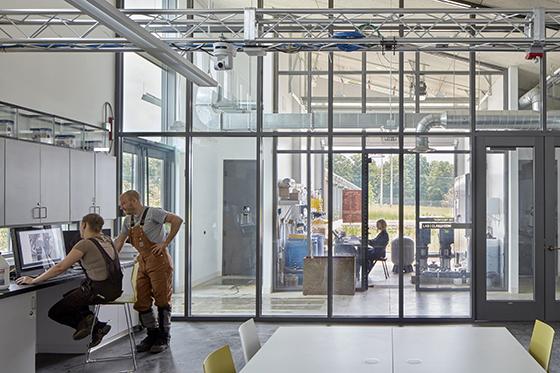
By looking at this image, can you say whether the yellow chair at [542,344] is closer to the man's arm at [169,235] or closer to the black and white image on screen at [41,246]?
the man's arm at [169,235]

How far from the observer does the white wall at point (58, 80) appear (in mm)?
5762

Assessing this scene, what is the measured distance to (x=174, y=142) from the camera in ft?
26.7

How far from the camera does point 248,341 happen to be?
12.0 feet

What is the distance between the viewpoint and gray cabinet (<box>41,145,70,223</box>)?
5609 mm

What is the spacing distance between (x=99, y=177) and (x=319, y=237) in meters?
2.76

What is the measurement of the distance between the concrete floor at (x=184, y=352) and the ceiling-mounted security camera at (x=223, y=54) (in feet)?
8.65

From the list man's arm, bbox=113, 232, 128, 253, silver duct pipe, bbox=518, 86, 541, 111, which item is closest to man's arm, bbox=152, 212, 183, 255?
man's arm, bbox=113, 232, 128, 253

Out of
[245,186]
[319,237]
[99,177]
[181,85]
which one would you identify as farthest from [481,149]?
[99,177]

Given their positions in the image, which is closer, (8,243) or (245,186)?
(8,243)

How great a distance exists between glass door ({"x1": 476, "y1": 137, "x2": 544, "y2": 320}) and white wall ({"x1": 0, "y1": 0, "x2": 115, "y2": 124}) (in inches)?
181

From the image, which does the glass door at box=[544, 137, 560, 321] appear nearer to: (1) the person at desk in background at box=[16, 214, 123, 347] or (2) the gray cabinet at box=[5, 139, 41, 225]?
(1) the person at desk in background at box=[16, 214, 123, 347]

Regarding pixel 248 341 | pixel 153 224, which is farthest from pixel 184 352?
pixel 248 341

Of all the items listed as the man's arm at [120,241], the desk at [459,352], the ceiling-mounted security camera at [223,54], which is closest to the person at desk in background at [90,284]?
the man's arm at [120,241]

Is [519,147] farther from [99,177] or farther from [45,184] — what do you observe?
A: [45,184]
